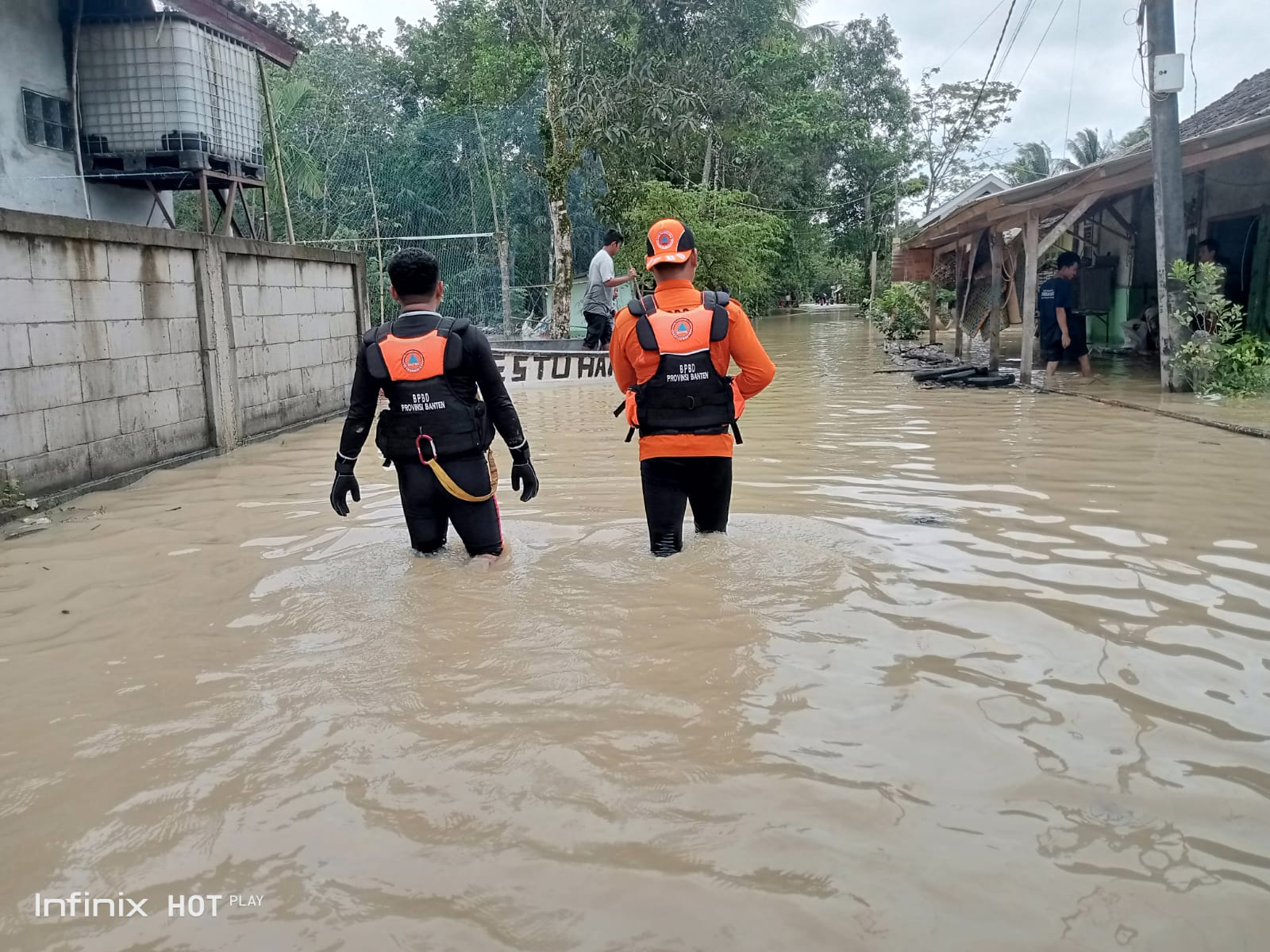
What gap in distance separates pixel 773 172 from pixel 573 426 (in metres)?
26.7

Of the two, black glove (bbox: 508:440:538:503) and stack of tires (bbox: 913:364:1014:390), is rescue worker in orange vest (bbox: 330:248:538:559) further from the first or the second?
stack of tires (bbox: 913:364:1014:390)

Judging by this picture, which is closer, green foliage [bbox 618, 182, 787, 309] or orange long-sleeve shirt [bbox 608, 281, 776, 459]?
orange long-sleeve shirt [bbox 608, 281, 776, 459]

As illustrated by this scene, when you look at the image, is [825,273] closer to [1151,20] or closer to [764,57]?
[764,57]

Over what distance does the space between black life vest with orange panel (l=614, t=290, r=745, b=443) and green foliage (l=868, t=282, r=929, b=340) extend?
69.9ft

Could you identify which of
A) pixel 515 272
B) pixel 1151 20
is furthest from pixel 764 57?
pixel 1151 20

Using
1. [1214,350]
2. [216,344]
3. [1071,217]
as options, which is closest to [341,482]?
[216,344]

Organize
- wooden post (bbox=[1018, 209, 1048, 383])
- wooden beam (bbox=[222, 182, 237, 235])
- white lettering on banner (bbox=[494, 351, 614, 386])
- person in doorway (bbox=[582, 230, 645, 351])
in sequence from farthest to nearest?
white lettering on banner (bbox=[494, 351, 614, 386]) < person in doorway (bbox=[582, 230, 645, 351]) < wooden post (bbox=[1018, 209, 1048, 383]) < wooden beam (bbox=[222, 182, 237, 235])

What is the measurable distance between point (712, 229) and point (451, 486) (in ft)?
65.4

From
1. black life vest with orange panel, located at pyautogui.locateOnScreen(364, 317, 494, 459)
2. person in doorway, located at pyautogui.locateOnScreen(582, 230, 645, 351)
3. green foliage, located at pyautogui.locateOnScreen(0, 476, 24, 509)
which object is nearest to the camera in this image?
black life vest with orange panel, located at pyautogui.locateOnScreen(364, 317, 494, 459)

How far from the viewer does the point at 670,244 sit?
4316mm

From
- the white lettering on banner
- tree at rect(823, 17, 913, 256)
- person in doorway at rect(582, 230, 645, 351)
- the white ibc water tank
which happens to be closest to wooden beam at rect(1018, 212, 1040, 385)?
person in doorway at rect(582, 230, 645, 351)

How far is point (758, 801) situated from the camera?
2695mm

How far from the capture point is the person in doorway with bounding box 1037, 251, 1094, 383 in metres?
12.4

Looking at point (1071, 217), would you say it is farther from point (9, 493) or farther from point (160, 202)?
point (9, 493)
